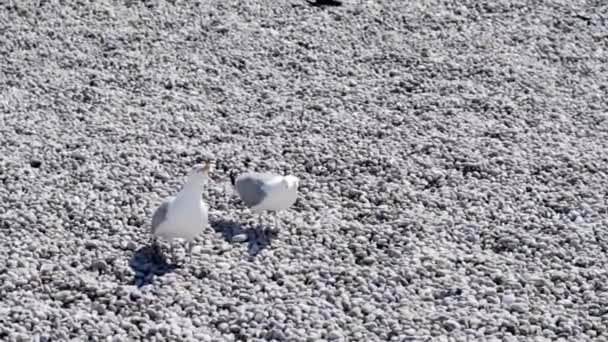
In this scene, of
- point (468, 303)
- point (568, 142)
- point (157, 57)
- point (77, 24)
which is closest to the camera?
point (468, 303)

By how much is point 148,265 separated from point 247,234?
633mm

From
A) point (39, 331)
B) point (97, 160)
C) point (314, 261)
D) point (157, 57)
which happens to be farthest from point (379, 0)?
point (39, 331)

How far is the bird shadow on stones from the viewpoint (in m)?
5.54

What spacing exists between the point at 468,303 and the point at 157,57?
415 centimetres

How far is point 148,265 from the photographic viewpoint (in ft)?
17.4

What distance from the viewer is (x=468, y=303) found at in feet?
16.4

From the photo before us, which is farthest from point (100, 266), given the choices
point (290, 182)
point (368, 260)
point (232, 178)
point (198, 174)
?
point (368, 260)

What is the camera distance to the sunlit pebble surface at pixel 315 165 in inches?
195

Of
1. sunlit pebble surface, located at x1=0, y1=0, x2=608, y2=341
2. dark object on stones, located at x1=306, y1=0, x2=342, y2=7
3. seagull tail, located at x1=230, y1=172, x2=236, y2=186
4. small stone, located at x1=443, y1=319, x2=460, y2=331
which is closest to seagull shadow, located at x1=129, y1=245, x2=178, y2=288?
sunlit pebble surface, located at x1=0, y1=0, x2=608, y2=341

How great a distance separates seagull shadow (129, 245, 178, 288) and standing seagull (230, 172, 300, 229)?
0.57m

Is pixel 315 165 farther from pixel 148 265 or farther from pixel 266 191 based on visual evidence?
pixel 148 265

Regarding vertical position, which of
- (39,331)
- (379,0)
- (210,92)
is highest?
(379,0)

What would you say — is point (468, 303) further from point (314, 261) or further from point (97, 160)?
point (97, 160)

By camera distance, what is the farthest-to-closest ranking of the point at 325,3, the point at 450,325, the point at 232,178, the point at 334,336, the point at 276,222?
the point at 325,3 < the point at 232,178 < the point at 276,222 < the point at 450,325 < the point at 334,336
